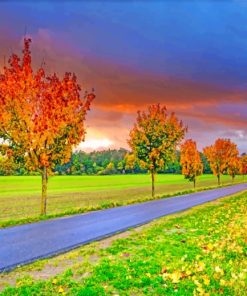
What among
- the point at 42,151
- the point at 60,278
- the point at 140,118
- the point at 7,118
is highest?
the point at 140,118

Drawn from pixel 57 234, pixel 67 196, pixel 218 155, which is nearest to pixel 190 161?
pixel 218 155

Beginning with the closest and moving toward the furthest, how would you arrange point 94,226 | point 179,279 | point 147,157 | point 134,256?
point 179,279, point 134,256, point 94,226, point 147,157

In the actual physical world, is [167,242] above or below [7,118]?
below

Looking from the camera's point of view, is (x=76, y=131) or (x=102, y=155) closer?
(x=76, y=131)

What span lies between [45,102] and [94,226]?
6628mm

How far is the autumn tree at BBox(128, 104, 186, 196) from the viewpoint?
33094mm

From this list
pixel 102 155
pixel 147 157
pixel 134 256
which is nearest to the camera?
pixel 134 256

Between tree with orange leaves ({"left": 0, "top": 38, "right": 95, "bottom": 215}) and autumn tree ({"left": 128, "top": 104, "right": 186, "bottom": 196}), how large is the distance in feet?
44.5

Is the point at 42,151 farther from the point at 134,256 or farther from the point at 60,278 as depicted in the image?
the point at 60,278

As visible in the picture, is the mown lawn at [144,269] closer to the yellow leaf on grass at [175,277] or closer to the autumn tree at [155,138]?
the yellow leaf on grass at [175,277]

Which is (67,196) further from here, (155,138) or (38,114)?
(38,114)

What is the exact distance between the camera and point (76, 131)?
65.1 feet

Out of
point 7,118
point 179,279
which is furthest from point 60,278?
point 7,118

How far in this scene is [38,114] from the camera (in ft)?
63.0
